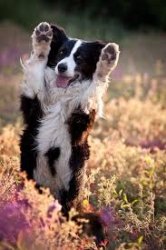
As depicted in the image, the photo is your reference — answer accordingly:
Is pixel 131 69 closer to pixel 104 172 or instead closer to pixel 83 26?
pixel 83 26

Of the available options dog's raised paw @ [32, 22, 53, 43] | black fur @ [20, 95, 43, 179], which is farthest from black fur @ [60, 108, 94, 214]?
dog's raised paw @ [32, 22, 53, 43]

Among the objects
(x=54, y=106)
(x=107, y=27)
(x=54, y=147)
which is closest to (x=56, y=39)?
(x=54, y=106)

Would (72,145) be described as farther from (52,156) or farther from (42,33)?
(42,33)

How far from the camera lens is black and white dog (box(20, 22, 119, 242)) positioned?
6.10 m

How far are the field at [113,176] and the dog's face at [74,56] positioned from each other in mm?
839

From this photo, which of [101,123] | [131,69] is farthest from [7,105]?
[131,69]

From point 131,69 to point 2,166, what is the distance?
1097cm

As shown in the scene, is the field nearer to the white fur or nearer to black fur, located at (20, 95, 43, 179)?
black fur, located at (20, 95, 43, 179)

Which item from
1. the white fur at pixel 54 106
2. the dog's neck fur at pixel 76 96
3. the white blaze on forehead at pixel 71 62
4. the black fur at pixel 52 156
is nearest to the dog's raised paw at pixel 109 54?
the white fur at pixel 54 106

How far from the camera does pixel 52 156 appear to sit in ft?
20.1

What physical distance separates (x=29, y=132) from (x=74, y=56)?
2.79 ft

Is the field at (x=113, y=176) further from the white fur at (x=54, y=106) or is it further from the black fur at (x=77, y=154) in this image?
the white fur at (x=54, y=106)

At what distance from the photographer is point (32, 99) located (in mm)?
6086

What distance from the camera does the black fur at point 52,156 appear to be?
6.11 metres
